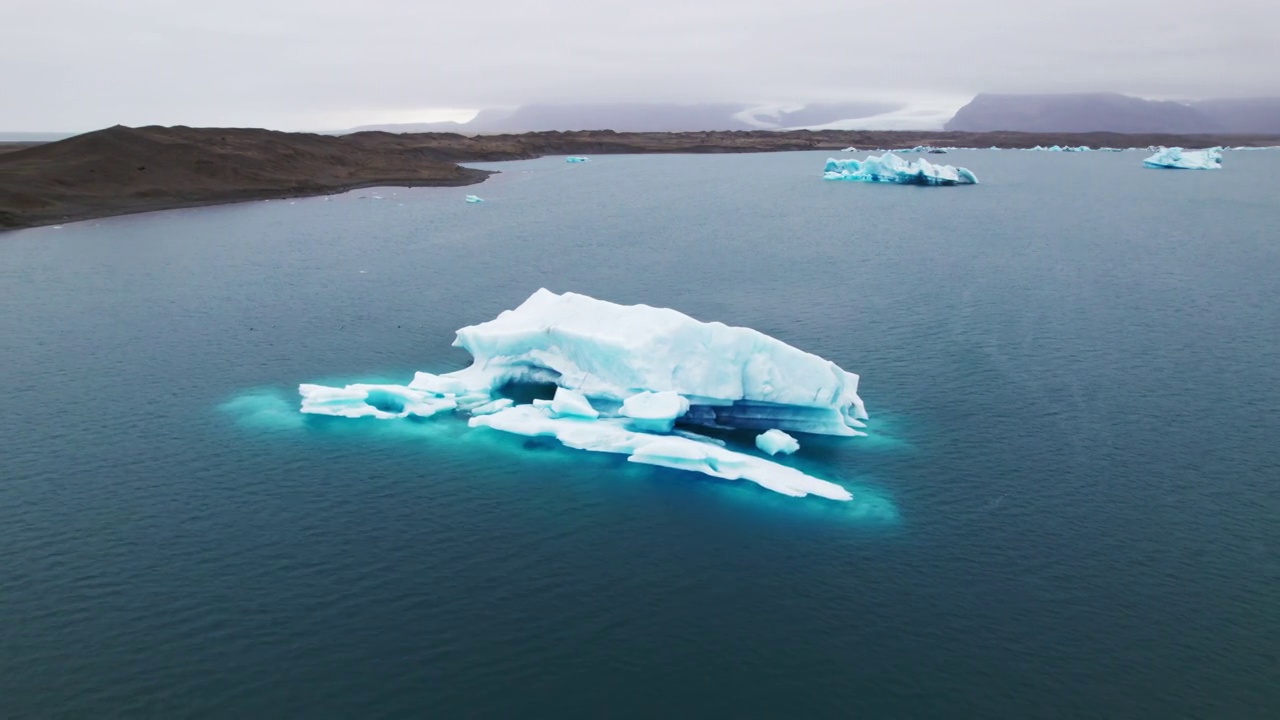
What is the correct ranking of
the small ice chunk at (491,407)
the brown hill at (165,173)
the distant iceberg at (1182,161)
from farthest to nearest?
the distant iceberg at (1182,161) < the brown hill at (165,173) < the small ice chunk at (491,407)

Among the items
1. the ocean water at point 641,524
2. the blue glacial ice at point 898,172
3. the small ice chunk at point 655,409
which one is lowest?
the ocean water at point 641,524

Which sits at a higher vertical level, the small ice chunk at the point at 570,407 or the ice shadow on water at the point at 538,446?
the small ice chunk at the point at 570,407

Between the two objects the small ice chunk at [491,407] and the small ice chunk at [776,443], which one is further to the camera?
the small ice chunk at [491,407]

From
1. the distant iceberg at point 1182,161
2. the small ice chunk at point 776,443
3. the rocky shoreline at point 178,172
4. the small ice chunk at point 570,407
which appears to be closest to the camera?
the small ice chunk at point 776,443

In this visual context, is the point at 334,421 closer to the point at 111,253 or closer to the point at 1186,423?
the point at 1186,423

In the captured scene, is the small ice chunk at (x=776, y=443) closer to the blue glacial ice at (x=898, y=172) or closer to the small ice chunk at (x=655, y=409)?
the small ice chunk at (x=655, y=409)

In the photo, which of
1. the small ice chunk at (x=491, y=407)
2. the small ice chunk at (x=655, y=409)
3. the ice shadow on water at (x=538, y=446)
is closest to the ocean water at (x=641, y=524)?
the ice shadow on water at (x=538, y=446)
